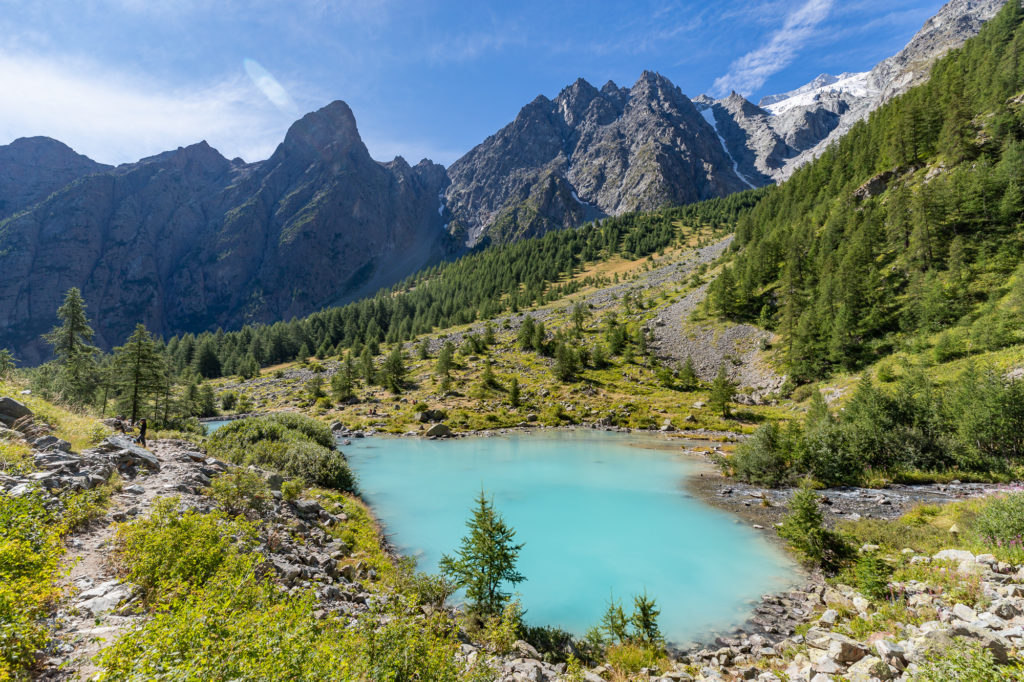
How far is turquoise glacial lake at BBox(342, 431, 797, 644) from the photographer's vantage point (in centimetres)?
1381

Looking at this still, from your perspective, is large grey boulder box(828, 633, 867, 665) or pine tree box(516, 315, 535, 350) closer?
large grey boulder box(828, 633, 867, 665)

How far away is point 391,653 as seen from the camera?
245 inches

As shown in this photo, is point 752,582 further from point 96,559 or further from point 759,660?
point 96,559

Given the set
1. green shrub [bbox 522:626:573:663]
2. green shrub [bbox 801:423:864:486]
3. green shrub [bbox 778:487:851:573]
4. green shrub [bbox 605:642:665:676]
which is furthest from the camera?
green shrub [bbox 801:423:864:486]

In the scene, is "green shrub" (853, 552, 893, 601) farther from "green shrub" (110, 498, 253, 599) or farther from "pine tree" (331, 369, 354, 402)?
"pine tree" (331, 369, 354, 402)

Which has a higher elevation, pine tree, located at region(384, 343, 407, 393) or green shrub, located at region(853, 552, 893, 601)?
pine tree, located at region(384, 343, 407, 393)

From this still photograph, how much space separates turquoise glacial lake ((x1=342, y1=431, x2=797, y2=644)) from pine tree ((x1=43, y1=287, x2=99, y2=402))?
86.0 ft

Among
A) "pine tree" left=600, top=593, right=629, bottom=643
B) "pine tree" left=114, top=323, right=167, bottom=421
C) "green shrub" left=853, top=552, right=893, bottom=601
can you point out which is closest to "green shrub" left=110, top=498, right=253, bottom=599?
"pine tree" left=600, top=593, right=629, bottom=643

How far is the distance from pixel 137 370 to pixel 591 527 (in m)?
31.4

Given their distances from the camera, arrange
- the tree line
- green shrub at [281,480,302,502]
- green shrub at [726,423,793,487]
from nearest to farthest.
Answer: green shrub at [281,480,302,502] → green shrub at [726,423,793,487] → the tree line

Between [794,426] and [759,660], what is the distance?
785 inches

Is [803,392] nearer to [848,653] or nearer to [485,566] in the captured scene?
[848,653]

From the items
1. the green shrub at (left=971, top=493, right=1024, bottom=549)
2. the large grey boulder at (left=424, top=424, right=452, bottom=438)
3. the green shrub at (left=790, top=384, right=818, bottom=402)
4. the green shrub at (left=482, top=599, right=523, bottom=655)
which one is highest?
the green shrub at (left=790, top=384, right=818, bottom=402)

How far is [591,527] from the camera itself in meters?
20.4
